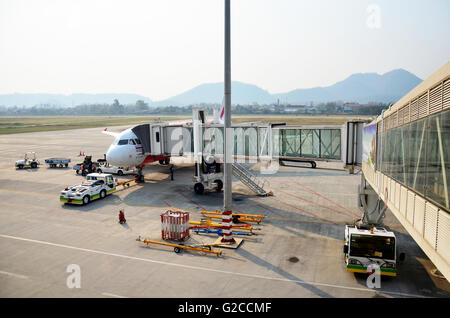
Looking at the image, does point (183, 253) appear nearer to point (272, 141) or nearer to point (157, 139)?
point (272, 141)

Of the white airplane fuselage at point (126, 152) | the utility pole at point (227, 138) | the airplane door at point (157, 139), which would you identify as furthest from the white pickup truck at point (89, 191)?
the utility pole at point (227, 138)

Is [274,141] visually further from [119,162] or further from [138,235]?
[119,162]

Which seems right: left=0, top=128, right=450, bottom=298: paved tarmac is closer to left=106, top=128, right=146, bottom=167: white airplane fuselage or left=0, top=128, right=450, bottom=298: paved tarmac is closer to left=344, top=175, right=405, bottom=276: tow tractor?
left=344, top=175, right=405, bottom=276: tow tractor

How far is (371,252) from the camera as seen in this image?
15.7m

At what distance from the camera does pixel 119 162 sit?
3491 centimetres

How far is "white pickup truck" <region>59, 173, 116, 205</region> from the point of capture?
1109 inches

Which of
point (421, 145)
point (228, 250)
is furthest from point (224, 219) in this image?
point (421, 145)

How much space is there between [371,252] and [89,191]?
22646mm

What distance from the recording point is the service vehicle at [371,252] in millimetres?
15430

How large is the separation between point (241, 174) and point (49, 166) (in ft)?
104

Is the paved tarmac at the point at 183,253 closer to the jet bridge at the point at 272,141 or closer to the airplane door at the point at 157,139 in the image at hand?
the jet bridge at the point at 272,141

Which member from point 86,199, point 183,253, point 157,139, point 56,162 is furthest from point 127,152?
point 183,253

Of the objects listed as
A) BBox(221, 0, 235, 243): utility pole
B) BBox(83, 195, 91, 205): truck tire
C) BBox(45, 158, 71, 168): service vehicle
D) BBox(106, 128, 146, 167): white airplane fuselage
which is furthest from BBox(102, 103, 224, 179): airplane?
BBox(221, 0, 235, 243): utility pole

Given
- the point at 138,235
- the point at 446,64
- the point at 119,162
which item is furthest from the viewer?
the point at 119,162
